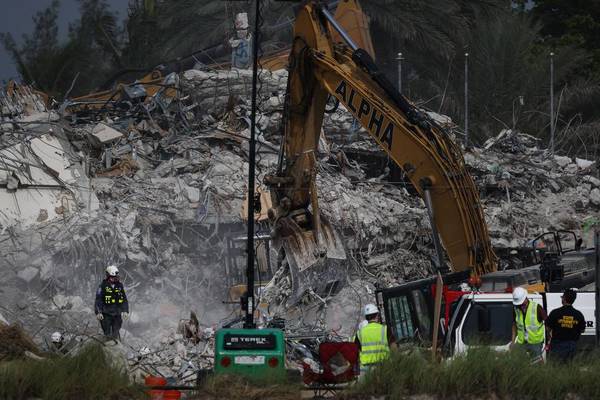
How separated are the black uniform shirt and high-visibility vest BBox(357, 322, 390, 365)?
76.6 inches

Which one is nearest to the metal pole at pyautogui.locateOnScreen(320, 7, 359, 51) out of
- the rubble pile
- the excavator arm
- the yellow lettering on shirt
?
the excavator arm

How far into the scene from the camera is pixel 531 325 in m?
13.9

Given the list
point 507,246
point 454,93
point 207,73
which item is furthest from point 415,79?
point 507,246

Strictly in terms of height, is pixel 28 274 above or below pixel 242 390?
above

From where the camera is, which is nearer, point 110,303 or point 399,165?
point 399,165

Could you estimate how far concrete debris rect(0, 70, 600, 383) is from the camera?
21.2 meters

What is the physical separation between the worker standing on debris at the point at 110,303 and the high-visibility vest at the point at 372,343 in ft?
19.5

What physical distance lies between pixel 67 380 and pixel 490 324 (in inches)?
207

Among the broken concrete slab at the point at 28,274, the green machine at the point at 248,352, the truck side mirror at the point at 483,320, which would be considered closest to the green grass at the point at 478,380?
the green machine at the point at 248,352

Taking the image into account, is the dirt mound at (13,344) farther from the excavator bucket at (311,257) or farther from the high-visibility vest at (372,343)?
the excavator bucket at (311,257)

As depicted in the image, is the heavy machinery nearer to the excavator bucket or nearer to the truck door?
the excavator bucket

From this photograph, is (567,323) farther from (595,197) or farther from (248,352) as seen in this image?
(595,197)

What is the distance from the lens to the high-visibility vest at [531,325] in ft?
45.6

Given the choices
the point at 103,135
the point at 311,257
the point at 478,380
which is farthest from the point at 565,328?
the point at 103,135
